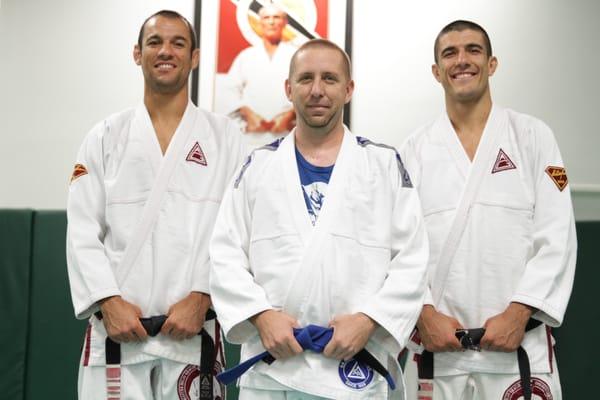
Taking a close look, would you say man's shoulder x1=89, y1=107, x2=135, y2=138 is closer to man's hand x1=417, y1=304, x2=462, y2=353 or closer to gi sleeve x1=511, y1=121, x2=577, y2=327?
man's hand x1=417, y1=304, x2=462, y2=353

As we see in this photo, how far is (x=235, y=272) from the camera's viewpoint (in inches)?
76.2

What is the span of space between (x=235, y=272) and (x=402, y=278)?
19.9 inches

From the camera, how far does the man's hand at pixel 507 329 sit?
204cm

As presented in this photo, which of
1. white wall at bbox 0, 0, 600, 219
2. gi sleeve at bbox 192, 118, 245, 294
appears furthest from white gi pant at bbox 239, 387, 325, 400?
white wall at bbox 0, 0, 600, 219

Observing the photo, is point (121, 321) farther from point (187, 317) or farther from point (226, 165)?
point (226, 165)

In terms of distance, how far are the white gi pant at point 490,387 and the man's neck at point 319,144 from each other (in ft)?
2.75

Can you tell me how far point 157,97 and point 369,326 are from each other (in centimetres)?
122

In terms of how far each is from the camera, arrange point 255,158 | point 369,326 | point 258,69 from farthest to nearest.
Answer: point 258,69 → point 255,158 → point 369,326

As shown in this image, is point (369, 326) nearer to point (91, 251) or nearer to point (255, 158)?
point (255, 158)

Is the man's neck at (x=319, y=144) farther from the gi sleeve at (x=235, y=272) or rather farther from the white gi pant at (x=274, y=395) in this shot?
the white gi pant at (x=274, y=395)

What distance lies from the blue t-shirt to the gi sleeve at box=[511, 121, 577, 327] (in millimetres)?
737

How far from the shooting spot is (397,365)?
6.49 feet

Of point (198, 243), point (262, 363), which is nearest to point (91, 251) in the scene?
point (198, 243)

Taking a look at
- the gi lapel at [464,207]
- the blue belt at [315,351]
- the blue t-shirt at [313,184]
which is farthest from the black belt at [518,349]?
the blue t-shirt at [313,184]
